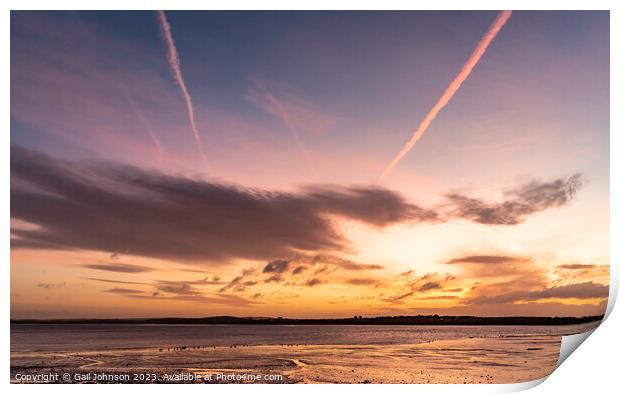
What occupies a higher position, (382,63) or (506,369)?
(382,63)

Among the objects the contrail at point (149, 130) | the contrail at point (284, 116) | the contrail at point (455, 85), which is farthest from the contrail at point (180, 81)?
the contrail at point (455, 85)

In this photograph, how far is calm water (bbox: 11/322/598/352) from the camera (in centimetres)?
632

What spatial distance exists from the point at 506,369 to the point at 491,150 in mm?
4577

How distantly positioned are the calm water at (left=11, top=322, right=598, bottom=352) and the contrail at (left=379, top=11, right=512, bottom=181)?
5.86ft

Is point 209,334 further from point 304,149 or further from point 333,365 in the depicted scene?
point 304,149

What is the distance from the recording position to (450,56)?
186 inches

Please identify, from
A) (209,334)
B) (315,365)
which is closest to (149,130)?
(315,365)

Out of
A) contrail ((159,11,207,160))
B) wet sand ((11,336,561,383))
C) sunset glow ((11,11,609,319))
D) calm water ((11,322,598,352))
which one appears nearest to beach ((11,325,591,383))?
wet sand ((11,336,561,383))

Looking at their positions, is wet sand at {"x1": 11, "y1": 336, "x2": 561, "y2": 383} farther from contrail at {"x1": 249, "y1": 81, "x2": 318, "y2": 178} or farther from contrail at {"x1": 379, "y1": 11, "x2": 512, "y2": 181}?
contrail at {"x1": 379, "y1": 11, "x2": 512, "y2": 181}

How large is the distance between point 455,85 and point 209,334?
745 centimetres

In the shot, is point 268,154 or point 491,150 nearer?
point 491,150

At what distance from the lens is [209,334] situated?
1094 cm

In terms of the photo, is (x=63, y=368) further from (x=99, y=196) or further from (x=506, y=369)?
(x=506, y=369)
